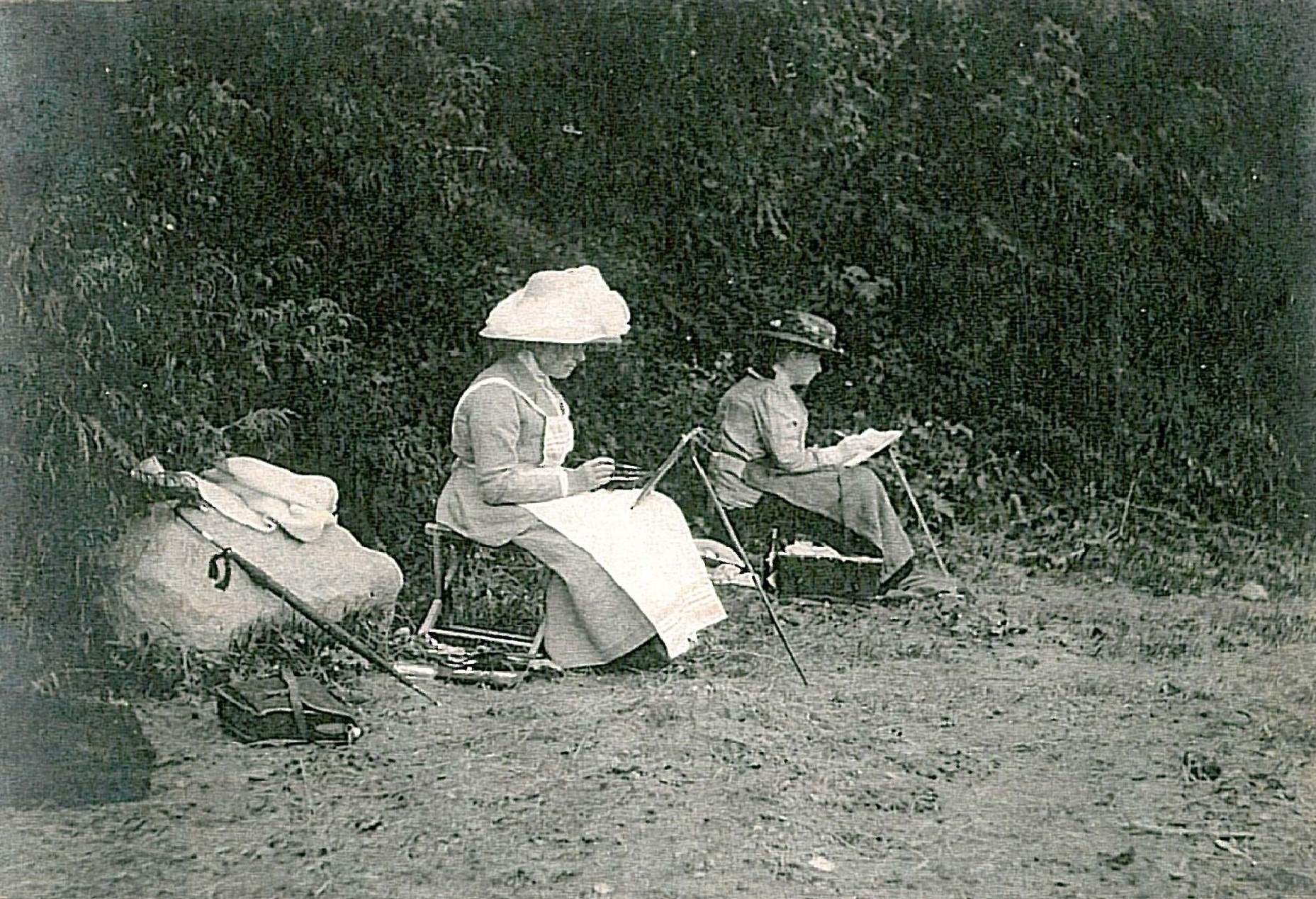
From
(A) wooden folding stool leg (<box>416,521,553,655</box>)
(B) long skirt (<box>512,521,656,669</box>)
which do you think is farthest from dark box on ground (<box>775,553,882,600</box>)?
(A) wooden folding stool leg (<box>416,521,553,655</box>)

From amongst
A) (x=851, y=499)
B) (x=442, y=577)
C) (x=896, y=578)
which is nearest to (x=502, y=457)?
(x=442, y=577)

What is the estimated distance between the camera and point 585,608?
13.1ft

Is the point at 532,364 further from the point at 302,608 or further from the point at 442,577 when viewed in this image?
the point at 302,608

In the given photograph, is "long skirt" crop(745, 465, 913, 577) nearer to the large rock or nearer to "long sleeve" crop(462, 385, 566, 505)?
"long sleeve" crop(462, 385, 566, 505)

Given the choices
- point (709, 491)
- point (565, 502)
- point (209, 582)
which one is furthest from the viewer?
point (709, 491)

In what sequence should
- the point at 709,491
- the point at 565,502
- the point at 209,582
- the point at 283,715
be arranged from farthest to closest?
the point at 709,491 < the point at 565,502 < the point at 209,582 < the point at 283,715

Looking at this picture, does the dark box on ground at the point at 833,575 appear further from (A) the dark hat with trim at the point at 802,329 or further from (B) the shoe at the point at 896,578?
(A) the dark hat with trim at the point at 802,329

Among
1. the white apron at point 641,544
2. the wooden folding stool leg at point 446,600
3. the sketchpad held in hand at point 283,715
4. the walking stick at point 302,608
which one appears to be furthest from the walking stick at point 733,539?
the sketchpad held in hand at point 283,715

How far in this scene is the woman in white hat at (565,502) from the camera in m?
3.98

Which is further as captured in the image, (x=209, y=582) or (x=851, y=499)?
(x=851, y=499)

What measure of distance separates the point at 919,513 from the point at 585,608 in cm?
94

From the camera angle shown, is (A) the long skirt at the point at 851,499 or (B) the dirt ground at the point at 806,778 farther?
(A) the long skirt at the point at 851,499

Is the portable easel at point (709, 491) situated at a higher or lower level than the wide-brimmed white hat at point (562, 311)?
lower

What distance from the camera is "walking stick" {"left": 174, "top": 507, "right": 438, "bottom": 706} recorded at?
3939 mm
